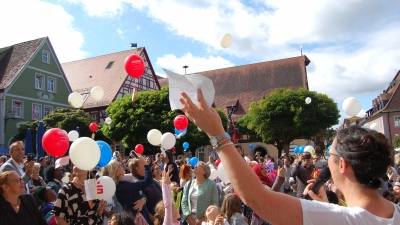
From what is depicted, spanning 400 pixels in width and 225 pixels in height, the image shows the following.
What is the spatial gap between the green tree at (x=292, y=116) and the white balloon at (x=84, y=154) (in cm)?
3268

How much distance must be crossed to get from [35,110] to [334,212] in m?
31.8

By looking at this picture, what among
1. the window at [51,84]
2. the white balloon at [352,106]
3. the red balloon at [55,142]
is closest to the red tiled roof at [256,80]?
the window at [51,84]

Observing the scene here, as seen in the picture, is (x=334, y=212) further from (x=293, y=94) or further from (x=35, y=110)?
(x=293, y=94)

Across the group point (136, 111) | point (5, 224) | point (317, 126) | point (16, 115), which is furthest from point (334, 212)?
point (317, 126)

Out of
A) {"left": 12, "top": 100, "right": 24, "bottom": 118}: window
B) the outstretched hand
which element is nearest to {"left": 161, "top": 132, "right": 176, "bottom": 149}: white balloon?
the outstretched hand

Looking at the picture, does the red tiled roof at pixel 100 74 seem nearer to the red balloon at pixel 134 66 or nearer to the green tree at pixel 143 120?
the green tree at pixel 143 120

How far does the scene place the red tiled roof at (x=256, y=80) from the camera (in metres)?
47.4

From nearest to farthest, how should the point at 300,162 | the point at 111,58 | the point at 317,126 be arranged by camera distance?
1. the point at 300,162
2. the point at 317,126
3. the point at 111,58

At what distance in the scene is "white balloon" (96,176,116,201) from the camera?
412 centimetres

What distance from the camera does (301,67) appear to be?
155ft

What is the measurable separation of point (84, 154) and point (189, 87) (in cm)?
311

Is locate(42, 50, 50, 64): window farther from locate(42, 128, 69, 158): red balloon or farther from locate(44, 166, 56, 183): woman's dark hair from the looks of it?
locate(42, 128, 69, 158): red balloon

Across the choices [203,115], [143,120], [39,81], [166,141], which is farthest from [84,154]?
[39,81]

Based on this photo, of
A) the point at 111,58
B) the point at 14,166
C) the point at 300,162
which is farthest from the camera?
the point at 111,58
